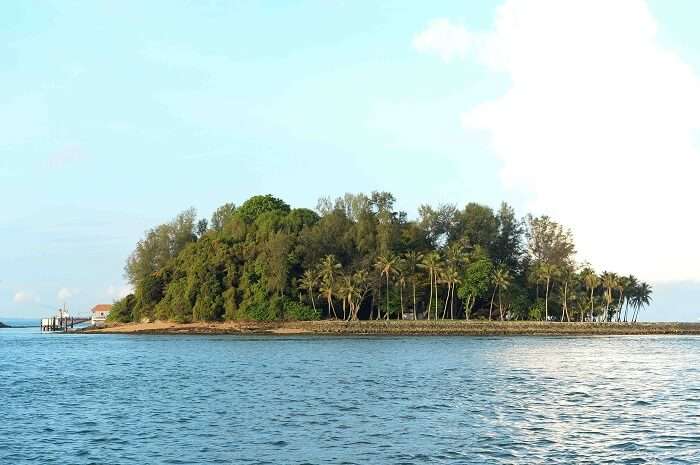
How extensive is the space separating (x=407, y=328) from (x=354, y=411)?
94.4m

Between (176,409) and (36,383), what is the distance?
20.1m

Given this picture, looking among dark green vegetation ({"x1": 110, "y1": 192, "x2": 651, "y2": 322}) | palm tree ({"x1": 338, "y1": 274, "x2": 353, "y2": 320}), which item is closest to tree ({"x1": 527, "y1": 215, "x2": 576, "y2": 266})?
dark green vegetation ({"x1": 110, "y1": 192, "x2": 651, "y2": 322})

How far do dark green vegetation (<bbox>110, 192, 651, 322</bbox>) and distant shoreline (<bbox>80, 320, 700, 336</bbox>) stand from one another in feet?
9.60

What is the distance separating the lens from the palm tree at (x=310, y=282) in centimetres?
13800

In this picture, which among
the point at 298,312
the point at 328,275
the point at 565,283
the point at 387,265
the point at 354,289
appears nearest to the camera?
the point at 387,265

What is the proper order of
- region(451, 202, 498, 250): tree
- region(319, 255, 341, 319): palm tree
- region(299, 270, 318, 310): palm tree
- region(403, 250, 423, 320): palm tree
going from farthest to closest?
region(451, 202, 498, 250): tree
region(403, 250, 423, 320): palm tree
region(299, 270, 318, 310): palm tree
region(319, 255, 341, 319): palm tree

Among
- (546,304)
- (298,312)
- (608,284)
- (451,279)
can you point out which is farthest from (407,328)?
(608,284)

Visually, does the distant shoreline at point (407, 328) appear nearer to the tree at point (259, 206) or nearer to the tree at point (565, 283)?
the tree at point (565, 283)

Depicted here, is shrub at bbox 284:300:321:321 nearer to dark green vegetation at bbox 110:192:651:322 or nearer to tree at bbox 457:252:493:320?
dark green vegetation at bbox 110:192:651:322

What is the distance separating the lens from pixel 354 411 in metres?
39.6

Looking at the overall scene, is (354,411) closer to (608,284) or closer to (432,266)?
(432,266)

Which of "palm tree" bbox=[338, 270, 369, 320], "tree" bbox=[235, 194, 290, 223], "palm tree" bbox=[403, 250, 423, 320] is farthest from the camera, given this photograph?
"tree" bbox=[235, 194, 290, 223]

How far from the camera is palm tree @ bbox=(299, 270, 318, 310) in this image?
13800cm

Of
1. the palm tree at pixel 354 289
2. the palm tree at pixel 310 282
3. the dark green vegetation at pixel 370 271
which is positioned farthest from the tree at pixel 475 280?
the palm tree at pixel 310 282
